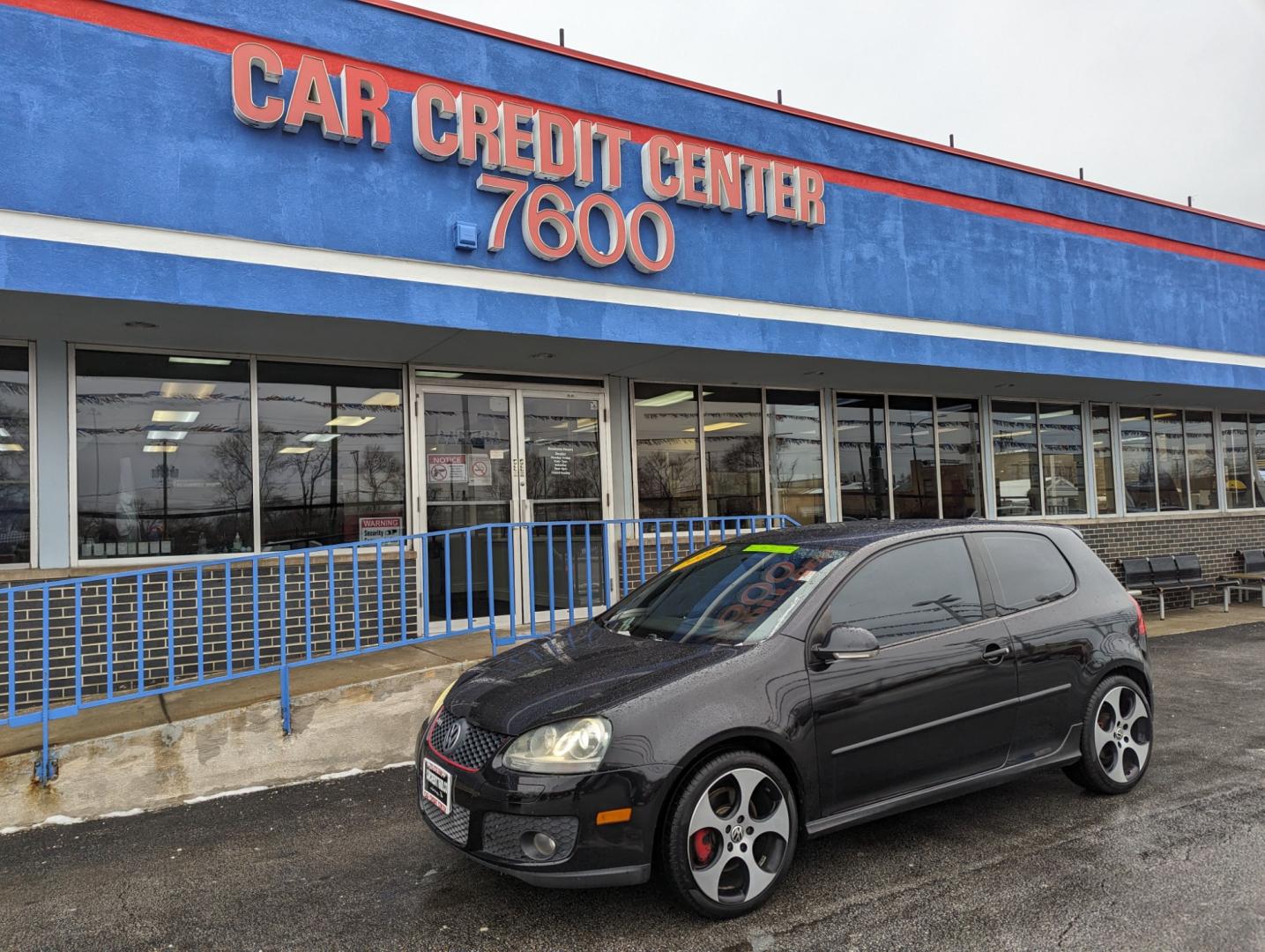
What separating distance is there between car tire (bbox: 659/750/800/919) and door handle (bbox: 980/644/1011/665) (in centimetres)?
126

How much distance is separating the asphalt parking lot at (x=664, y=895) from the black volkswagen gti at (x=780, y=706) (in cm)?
28

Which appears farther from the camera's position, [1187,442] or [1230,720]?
[1187,442]

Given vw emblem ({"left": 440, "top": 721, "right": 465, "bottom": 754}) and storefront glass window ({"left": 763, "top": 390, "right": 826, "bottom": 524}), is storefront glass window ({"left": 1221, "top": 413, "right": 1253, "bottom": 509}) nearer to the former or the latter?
storefront glass window ({"left": 763, "top": 390, "right": 826, "bottom": 524})

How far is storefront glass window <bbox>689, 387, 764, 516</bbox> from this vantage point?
10.2 meters

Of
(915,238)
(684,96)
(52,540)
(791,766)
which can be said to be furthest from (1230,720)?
(52,540)

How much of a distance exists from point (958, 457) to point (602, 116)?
7330mm

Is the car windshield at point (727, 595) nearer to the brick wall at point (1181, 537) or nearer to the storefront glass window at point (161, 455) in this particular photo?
the storefront glass window at point (161, 455)

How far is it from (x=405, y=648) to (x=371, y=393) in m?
2.72

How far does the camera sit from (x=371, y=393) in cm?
839

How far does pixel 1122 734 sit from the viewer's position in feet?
15.4

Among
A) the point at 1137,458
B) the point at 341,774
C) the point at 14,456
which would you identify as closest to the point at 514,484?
the point at 341,774

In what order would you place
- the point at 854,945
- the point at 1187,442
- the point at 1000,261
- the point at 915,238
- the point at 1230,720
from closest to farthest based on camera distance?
the point at 854,945 → the point at 1230,720 → the point at 915,238 → the point at 1000,261 → the point at 1187,442

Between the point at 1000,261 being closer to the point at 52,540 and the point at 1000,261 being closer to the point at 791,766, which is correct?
the point at 791,766

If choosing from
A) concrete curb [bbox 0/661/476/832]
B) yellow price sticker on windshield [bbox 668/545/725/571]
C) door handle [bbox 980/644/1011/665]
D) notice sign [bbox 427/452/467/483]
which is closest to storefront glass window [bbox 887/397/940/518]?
notice sign [bbox 427/452/467/483]
